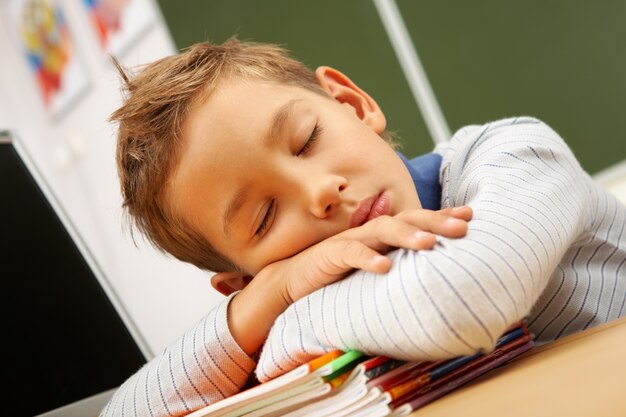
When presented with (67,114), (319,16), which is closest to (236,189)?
(319,16)

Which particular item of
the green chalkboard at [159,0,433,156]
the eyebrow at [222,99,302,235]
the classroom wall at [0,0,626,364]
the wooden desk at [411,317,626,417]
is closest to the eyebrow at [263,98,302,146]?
the eyebrow at [222,99,302,235]

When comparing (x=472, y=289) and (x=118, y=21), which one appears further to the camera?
(x=118, y=21)

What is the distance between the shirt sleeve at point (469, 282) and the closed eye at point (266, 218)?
Answer: 0.44 feet

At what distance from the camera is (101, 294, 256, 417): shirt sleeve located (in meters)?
0.77

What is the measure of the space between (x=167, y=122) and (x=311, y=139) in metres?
0.18

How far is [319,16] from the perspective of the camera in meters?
2.47

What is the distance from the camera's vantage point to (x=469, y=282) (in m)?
0.55

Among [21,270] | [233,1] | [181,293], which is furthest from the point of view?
[181,293]

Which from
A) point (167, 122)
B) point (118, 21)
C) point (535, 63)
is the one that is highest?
point (118, 21)

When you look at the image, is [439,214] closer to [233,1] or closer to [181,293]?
[233,1]

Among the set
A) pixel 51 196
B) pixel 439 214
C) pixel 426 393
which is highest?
pixel 51 196

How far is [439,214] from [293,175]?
191mm

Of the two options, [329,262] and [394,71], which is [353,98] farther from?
[394,71]

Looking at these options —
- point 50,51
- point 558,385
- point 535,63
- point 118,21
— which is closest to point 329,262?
point 558,385
